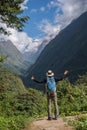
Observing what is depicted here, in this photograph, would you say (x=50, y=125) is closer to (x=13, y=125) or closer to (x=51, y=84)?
(x=13, y=125)

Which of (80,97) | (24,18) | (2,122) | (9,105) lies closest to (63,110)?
(80,97)

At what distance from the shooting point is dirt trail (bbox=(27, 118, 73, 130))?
45.4 ft

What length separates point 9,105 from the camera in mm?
29359

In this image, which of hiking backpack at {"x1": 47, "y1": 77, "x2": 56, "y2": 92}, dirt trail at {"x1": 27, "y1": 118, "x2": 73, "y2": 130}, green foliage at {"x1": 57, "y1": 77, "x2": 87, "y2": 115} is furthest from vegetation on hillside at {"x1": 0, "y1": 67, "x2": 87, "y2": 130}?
hiking backpack at {"x1": 47, "y1": 77, "x2": 56, "y2": 92}

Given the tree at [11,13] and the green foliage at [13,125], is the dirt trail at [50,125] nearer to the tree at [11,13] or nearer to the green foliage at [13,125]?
the green foliage at [13,125]

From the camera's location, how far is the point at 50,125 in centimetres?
1449

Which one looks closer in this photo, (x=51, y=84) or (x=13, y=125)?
(x=13, y=125)

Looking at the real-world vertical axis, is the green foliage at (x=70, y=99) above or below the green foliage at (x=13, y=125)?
above

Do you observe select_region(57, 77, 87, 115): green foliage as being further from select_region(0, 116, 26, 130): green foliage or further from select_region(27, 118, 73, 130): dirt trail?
select_region(0, 116, 26, 130): green foliage

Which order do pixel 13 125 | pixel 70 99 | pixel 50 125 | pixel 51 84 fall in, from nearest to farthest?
pixel 13 125 < pixel 50 125 < pixel 51 84 < pixel 70 99

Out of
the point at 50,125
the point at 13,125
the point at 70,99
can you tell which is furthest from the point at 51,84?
the point at 70,99

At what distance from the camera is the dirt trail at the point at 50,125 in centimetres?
1384

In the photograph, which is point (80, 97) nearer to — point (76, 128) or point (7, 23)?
point (7, 23)

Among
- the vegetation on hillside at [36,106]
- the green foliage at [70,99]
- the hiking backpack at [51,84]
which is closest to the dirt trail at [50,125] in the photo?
the vegetation on hillside at [36,106]
